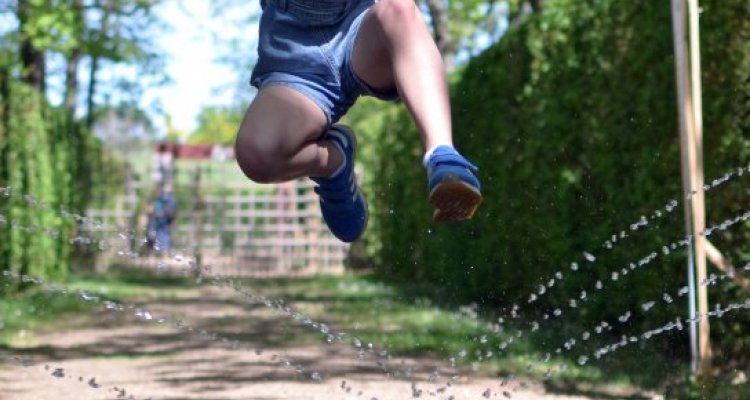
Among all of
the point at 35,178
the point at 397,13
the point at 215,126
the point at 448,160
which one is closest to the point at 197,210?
the point at 35,178

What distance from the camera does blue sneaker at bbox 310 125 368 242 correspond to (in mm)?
3615

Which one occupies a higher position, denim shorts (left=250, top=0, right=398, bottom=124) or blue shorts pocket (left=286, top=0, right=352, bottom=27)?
blue shorts pocket (left=286, top=0, right=352, bottom=27)

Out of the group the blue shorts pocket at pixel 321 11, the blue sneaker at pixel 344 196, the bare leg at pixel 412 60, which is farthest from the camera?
the blue sneaker at pixel 344 196

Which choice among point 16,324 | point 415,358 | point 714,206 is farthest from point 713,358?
point 16,324

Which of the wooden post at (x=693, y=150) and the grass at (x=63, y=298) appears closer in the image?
the wooden post at (x=693, y=150)

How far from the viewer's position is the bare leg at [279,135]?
3295 mm

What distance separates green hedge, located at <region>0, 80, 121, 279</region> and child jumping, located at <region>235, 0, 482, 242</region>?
233 inches

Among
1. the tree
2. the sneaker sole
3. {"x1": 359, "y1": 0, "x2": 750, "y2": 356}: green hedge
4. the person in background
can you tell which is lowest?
the sneaker sole

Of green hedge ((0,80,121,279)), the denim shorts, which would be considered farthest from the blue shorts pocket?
green hedge ((0,80,121,279))

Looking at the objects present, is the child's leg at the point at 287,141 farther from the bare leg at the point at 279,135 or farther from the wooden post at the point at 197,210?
the wooden post at the point at 197,210

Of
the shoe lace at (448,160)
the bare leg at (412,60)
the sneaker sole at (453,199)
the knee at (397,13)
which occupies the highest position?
the knee at (397,13)

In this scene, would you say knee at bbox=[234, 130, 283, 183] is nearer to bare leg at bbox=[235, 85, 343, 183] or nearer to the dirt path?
bare leg at bbox=[235, 85, 343, 183]

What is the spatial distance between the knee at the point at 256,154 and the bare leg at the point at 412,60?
13.7 inches

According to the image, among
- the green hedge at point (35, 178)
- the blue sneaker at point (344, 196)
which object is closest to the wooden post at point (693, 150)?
the blue sneaker at point (344, 196)
